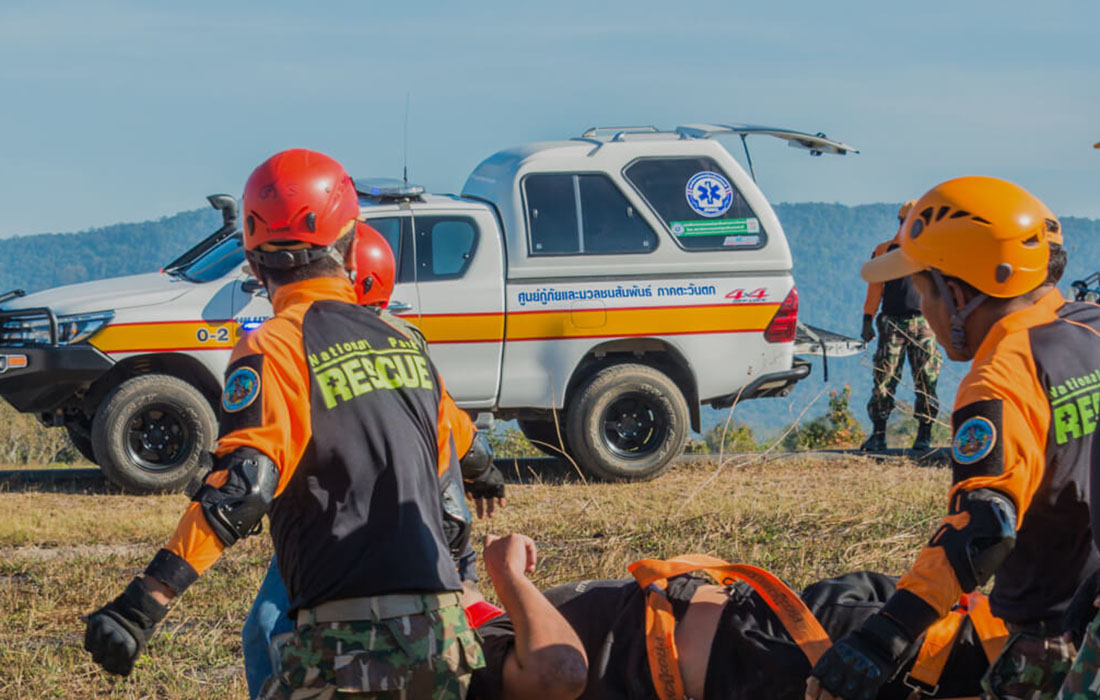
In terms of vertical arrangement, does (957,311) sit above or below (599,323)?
above

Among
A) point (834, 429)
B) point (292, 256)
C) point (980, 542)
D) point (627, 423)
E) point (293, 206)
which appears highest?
point (293, 206)

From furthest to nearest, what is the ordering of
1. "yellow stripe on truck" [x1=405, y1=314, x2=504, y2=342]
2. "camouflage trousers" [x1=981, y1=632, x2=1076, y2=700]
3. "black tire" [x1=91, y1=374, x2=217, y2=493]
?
"yellow stripe on truck" [x1=405, y1=314, x2=504, y2=342] < "black tire" [x1=91, y1=374, x2=217, y2=493] < "camouflage trousers" [x1=981, y1=632, x2=1076, y2=700]

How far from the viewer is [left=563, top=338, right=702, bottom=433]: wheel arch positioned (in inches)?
406

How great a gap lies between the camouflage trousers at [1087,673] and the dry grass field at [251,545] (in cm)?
323

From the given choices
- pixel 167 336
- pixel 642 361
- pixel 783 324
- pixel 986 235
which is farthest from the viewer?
pixel 642 361

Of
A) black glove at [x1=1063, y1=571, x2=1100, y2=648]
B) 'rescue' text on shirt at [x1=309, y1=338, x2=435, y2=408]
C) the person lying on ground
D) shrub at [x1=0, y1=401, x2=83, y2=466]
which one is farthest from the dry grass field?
shrub at [x1=0, y1=401, x2=83, y2=466]

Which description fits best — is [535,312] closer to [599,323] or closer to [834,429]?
[599,323]

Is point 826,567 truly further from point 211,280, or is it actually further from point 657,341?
point 211,280

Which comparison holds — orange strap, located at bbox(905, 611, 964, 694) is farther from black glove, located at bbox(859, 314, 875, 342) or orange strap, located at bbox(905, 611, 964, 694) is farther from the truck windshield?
black glove, located at bbox(859, 314, 875, 342)

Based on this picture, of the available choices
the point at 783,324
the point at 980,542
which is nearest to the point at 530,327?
the point at 783,324

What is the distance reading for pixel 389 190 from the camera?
9891 mm

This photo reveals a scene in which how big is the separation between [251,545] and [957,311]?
5.28 m

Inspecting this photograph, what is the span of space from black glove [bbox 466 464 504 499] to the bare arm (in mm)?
338

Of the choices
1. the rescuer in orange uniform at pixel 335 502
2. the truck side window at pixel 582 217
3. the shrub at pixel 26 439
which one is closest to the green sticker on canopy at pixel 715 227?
the truck side window at pixel 582 217
